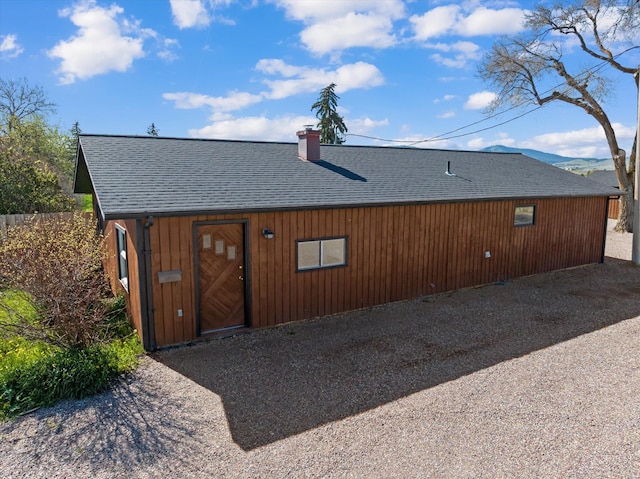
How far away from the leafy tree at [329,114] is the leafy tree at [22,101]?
19.5 m

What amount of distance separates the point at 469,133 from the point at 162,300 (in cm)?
2315

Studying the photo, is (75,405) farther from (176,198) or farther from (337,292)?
(337,292)

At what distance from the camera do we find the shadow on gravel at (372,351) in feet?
15.7

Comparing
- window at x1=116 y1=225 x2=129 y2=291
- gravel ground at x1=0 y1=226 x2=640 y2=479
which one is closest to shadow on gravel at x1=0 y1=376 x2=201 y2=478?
gravel ground at x1=0 y1=226 x2=640 y2=479

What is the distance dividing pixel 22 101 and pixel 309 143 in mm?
25518

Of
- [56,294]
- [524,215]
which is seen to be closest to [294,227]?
[56,294]

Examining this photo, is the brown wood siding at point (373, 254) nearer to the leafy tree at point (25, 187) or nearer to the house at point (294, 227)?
the house at point (294, 227)

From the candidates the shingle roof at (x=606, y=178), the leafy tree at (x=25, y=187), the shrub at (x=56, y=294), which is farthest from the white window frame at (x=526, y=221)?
the shingle roof at (x=606, y=178)

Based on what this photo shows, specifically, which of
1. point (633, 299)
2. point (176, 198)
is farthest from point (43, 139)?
point (633, 299)

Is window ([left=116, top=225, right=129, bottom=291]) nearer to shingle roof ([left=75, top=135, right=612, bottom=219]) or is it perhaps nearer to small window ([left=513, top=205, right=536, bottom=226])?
shingle roof ([left=75, top=135, right=612, bottom=219])

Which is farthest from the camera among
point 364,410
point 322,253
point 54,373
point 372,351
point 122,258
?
point 122,258

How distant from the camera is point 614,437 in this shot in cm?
414

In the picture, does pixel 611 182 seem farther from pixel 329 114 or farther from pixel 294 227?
pixel 294 227

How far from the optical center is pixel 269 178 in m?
8.16
